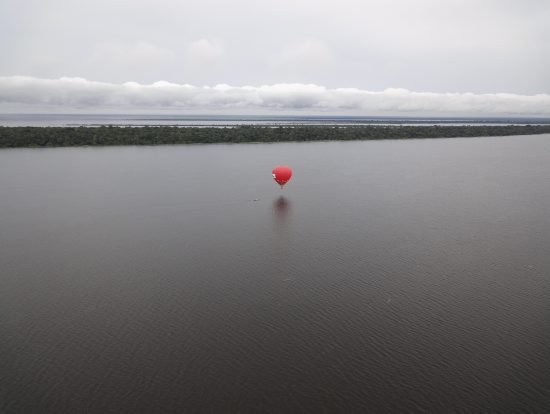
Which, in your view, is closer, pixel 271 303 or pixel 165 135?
pixel 271 303

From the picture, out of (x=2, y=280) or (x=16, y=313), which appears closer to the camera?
(x=16, y=313)

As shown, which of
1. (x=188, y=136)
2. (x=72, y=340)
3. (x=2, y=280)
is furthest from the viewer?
(x=188, y=136)

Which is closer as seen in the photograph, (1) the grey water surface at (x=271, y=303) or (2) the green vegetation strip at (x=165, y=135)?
(1) the grey water surface at (x=271, y=303)

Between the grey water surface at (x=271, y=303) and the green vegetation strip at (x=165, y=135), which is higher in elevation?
the green vegetation strip at (x=165, y=135)

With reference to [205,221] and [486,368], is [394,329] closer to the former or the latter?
[486,368]

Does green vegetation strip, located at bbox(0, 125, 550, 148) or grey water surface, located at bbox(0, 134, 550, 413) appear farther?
green vegetation strip, located at bbox(0, 125, 550, 148)

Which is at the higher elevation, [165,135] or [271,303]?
[165,135]

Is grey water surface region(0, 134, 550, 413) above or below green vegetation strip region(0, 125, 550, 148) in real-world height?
below

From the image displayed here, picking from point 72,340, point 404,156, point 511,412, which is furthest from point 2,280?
point 404,156
